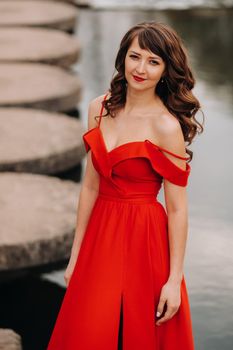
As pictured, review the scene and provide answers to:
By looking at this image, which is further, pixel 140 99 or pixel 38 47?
pixel 38 47

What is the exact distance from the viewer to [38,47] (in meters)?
7.46

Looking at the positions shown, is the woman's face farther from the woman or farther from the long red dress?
the long red dress

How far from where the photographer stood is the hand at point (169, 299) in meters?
2.17

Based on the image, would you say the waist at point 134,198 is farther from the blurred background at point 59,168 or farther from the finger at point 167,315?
the blurred background at point 59,168

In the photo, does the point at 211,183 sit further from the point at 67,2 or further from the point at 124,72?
the point at 67,2

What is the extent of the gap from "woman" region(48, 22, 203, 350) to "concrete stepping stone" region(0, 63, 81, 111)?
3.60 m

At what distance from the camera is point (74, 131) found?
5109 mm

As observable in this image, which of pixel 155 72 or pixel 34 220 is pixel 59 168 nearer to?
pixel 34 220

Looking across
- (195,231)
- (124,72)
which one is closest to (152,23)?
(124,72)

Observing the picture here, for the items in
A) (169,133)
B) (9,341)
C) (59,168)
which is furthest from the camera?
(59,168)

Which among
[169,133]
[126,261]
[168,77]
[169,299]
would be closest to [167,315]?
[169,299]


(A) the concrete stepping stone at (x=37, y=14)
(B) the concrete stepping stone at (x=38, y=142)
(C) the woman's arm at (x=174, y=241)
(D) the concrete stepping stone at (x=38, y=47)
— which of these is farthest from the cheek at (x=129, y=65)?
(A) the concrete stepping stone at (x=37, y=14)

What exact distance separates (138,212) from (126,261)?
0.13 metres

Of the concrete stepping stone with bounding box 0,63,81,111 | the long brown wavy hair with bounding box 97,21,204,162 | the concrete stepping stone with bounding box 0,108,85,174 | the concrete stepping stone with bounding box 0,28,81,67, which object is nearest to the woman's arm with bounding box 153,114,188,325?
the long brown wavy hair with bounding box 97,21,204,162
